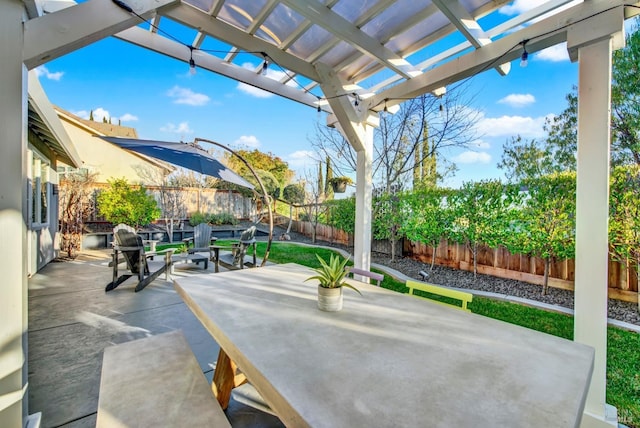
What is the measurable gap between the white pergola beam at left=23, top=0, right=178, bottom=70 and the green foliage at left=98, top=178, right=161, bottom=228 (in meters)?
8.24

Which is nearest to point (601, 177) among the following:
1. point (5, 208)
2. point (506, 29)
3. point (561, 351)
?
point (561, 351)

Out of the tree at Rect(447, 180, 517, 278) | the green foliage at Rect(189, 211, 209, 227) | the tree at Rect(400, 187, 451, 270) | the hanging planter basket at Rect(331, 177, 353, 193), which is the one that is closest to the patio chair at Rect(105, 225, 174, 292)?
the tree at Rect(400, 187, 451, 270)

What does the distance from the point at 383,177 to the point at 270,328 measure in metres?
6.26

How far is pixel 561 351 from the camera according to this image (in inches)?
48.4

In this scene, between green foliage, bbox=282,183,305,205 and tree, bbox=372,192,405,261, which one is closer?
tree, bbox=372,192,405,261

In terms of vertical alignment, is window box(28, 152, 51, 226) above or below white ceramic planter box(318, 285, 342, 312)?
above

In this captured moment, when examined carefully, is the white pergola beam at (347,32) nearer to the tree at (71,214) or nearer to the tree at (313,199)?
the tree at (313,199)

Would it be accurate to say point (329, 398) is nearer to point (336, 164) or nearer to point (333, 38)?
point (333, 38)

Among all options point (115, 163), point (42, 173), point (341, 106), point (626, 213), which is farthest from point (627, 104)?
A: point (115, 163)

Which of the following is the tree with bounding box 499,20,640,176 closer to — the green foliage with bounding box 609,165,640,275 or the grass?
the green foliage with bounding box 609,165,640,275

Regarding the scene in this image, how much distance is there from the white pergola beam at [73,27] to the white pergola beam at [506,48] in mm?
2730

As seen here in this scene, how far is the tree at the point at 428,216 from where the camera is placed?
5.05 metres

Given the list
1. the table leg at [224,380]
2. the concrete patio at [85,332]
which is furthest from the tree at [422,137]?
the table leg at [224,380]

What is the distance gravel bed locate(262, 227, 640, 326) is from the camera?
332 cm
